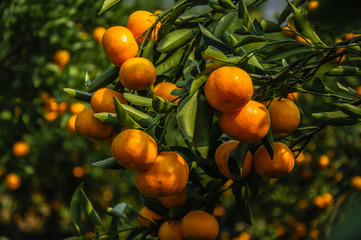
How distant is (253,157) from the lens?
87 cm

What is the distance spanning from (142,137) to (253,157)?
29 cm

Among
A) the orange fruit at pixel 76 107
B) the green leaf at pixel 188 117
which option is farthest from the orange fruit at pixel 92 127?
the orange fruit at pixel 76 107

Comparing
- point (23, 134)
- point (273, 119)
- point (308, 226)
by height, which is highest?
point (273, 119)

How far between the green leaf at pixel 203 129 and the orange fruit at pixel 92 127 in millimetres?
261

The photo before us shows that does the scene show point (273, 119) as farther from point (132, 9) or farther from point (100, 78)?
point (132, 9)

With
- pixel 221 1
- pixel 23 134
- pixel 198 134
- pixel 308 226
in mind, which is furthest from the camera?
pixel 308 226

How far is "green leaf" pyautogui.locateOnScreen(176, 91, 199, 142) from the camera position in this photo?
2.11ft

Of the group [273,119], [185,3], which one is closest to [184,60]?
[185,3]

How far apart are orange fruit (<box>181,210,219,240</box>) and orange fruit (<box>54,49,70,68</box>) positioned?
5.92 feet

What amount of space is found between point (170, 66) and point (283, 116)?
29 centimetres

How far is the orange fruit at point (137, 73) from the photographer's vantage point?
77 centimetres

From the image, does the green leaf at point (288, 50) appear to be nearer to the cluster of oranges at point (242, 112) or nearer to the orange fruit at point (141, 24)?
the cluster of oranges at point (242, 112)

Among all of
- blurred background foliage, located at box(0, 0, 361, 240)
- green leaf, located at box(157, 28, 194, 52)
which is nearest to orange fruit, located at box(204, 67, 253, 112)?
green leaf, located at box(157, 28, 194, 52)

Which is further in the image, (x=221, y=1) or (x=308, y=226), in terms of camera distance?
(x=308, y=226)
